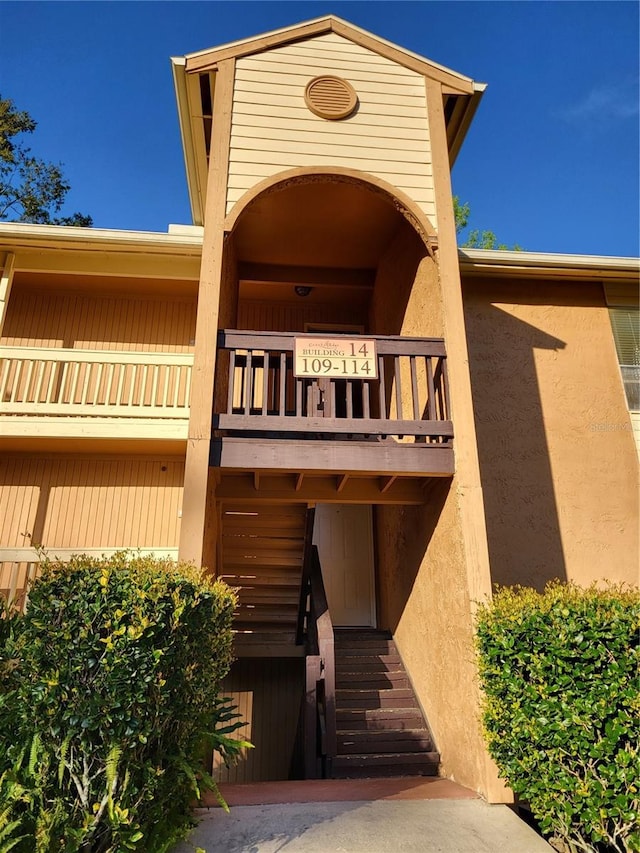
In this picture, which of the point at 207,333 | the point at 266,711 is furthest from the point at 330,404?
the point at 266,711

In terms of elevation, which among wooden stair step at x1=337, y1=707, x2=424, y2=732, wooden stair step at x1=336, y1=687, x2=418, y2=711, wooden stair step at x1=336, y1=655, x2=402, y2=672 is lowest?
wooden stair step at x1=337, y1=707, x2=424, y2=732

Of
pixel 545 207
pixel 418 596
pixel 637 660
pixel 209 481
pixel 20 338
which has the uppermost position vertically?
pixel 545 207

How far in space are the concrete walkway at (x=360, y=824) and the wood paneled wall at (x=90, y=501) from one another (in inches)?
164

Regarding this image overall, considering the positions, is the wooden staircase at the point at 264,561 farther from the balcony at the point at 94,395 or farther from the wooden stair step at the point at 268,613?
the balcony at the point at 94,395

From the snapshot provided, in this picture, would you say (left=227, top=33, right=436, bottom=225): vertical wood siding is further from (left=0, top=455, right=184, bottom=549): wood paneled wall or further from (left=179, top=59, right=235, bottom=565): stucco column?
(left=0, top=455, right=184, bottom=549): wood paneled wall

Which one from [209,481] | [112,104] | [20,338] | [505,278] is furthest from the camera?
[112,104]

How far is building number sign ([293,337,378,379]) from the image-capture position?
5391 millimetres

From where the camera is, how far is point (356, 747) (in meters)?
5.54

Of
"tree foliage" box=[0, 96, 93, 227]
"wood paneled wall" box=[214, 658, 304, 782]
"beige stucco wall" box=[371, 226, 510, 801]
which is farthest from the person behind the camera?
"tree foliage" box=[0, 96, 93, 227]

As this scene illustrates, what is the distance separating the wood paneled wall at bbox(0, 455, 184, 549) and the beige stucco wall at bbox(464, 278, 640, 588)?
15.3 ft

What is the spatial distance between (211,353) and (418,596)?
371 centimetres

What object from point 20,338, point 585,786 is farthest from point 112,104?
point 585,786

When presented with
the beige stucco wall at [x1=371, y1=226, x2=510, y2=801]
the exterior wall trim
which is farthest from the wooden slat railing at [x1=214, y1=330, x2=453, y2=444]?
the exterior wall trim

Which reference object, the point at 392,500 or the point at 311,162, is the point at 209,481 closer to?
the point at 392,500
